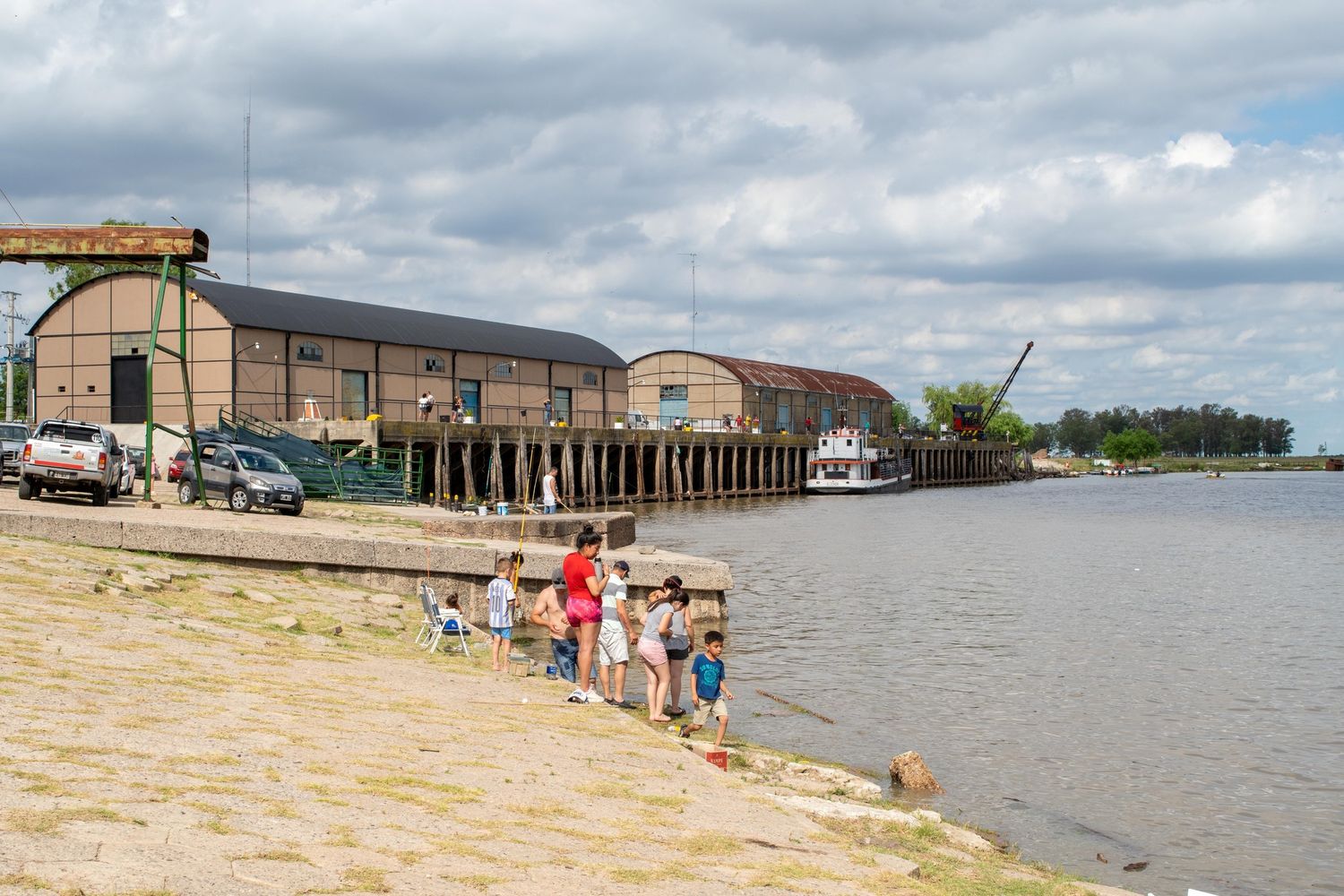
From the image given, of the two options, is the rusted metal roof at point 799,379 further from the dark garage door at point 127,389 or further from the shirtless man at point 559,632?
the shirtless man at point 559,632

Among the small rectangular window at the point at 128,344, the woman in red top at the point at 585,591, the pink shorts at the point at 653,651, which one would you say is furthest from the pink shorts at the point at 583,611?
the small rectangular window at the point at 128,344

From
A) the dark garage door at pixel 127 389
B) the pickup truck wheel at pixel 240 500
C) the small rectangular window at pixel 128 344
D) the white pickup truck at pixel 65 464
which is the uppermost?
the small rectangular window at pixel 128 344

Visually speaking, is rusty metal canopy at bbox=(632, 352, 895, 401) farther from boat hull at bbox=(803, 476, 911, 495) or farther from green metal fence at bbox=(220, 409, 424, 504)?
green metal fence at bbox=(220, 409, 424, 504)

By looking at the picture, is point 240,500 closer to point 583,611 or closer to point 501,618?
point 501,618

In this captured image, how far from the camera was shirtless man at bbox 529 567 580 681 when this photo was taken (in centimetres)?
1298

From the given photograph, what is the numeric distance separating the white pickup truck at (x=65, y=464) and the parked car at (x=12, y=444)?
165 inches

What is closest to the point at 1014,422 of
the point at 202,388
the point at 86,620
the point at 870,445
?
the point at 870,445

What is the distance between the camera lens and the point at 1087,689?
16203 mm

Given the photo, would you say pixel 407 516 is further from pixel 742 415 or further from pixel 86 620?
pixel 742 415

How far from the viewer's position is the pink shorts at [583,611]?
12.4m

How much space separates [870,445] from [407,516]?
7410cm

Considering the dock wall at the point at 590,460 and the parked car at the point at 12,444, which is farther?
the dock wall at the point at 590,460

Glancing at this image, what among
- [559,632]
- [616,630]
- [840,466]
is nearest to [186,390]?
[559,632]

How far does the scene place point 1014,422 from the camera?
182m
